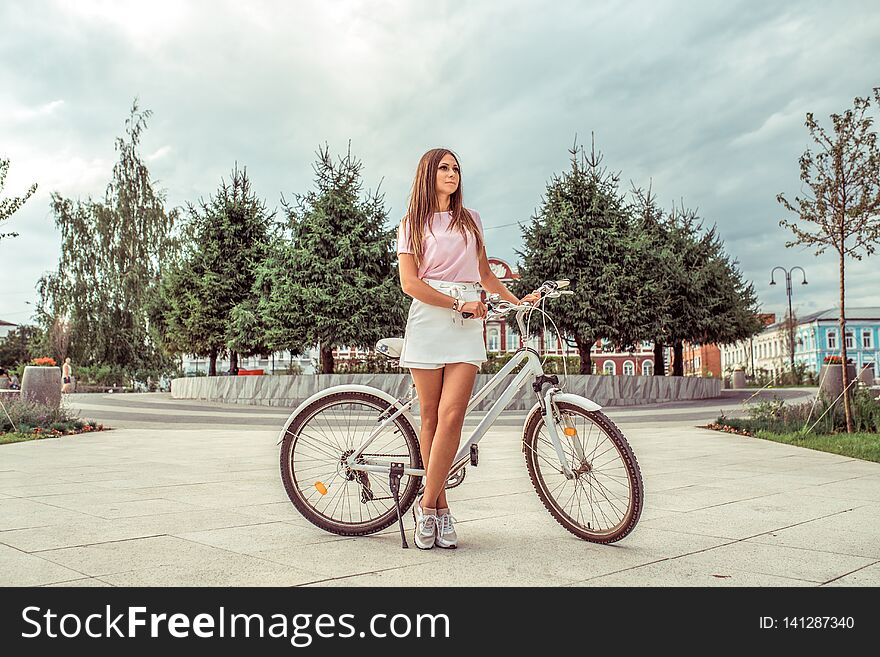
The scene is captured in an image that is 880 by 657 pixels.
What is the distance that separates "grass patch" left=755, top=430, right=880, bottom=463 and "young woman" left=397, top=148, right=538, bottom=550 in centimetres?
636

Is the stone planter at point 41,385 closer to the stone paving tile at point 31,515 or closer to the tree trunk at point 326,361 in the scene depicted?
the tree trunk at point 326,361

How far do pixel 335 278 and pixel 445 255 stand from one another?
18.7 meters

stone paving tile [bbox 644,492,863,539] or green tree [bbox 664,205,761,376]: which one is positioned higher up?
green tree [bbox 664,205,761,376]

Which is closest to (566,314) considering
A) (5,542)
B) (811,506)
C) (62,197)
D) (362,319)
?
(362,319)

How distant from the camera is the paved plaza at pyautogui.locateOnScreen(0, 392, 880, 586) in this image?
3.61 meters

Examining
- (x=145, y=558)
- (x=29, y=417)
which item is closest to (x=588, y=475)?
(x=145, y=558)

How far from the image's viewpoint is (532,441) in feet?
15.0

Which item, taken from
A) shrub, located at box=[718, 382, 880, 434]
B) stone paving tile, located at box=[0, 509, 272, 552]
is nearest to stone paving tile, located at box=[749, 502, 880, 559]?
stone paving tile, located at box=[0, 509, 272, 552]

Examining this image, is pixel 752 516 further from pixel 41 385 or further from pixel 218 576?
pixel 41 385

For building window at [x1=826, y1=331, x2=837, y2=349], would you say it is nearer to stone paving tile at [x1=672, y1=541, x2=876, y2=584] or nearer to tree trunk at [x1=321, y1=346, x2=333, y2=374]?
tree trunk at [x1=321, y1=346, x2=333, y2=374]

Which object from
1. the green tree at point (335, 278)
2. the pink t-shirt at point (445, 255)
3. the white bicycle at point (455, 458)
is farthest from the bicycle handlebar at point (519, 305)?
the green tree at point (335, 278)

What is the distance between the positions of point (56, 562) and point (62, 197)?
4136cm

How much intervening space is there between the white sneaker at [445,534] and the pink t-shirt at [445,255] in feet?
4.09

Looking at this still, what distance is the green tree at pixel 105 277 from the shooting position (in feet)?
131
